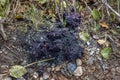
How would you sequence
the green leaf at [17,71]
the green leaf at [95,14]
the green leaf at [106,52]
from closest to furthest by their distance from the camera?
the green leaf at [17,71]
the green leaf at [106,52]
the green leaf at [95,14]

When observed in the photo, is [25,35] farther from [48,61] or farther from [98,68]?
[98,68]

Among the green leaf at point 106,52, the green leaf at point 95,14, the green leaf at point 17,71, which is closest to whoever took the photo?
the green leaf at point 17,71

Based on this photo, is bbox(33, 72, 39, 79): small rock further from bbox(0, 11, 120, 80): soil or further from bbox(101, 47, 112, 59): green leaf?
bbox(101, 47, 112, 59): green leaf

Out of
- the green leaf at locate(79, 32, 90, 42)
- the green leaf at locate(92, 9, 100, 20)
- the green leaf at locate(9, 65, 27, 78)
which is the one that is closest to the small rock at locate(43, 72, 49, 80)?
the green leaf at locate(9, 65, 27, 78)

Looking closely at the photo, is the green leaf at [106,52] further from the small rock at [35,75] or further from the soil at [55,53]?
the small rock at [35,75]

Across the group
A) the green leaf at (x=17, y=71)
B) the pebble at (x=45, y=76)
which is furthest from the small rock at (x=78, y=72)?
the green leaf at (x=17, y=71)

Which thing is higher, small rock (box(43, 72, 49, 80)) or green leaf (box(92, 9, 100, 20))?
green leaf (box(92, 9, 100, 20))

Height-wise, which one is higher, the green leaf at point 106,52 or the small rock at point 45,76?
the green leaf at point 106,52

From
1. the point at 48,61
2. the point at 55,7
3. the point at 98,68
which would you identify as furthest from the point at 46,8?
the point at 98,68

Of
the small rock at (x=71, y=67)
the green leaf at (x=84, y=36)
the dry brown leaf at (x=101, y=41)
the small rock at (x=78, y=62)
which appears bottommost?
the small rock at (x=71, y=67)

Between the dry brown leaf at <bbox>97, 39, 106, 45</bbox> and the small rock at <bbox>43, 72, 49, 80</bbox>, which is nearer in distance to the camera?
the small rock at <bbox>43, 72, 49, 80</bbox>
